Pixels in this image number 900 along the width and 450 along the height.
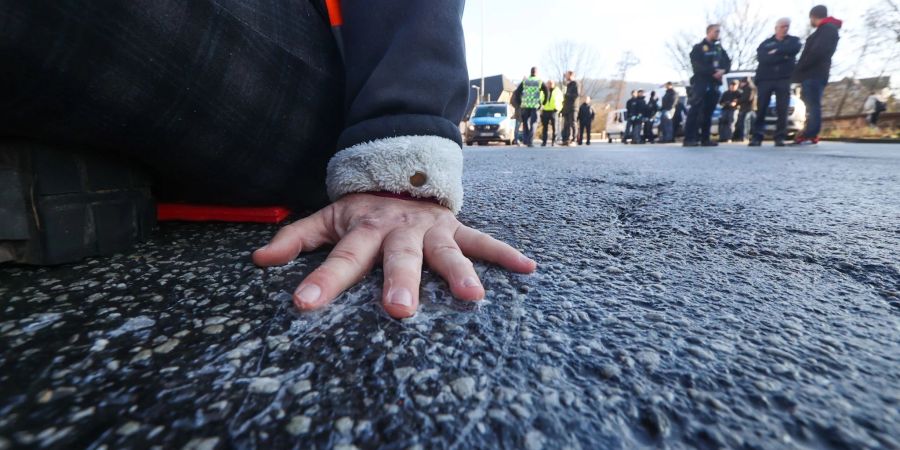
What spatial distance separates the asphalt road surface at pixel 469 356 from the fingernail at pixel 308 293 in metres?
0.02

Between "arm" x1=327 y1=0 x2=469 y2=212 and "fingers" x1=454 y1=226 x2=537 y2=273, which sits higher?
"arm" x1=327 y1=0 x2=469 y2=212

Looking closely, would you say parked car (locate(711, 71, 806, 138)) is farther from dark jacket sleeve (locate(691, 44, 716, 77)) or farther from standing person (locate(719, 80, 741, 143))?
dark jacket sleeve (locate(691, 44, 716, 77))

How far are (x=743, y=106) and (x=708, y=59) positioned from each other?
17.4 feet

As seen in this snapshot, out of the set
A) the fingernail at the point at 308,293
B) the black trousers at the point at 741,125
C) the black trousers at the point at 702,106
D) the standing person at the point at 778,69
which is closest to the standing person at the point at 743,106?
the black trousers at the point at 741,125

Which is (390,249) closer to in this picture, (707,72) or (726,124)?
(707,72)

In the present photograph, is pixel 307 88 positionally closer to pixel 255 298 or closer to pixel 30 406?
pixel 255 298

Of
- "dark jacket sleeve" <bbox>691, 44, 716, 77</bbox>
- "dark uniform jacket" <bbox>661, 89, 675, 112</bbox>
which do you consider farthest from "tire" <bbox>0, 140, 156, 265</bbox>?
"dark uniform jacket" <bbox>661, 89, 675, 112</bbox>

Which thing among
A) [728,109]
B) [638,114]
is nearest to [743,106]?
[728,109]

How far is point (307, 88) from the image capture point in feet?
3.29

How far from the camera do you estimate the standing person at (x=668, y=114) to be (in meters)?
13.2

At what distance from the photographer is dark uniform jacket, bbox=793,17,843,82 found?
5879 millimetres

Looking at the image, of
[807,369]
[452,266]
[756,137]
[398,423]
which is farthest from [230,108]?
[756,137]

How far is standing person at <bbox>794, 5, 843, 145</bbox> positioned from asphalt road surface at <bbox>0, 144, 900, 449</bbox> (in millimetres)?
6969

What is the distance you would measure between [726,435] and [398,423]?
274 millimetres
